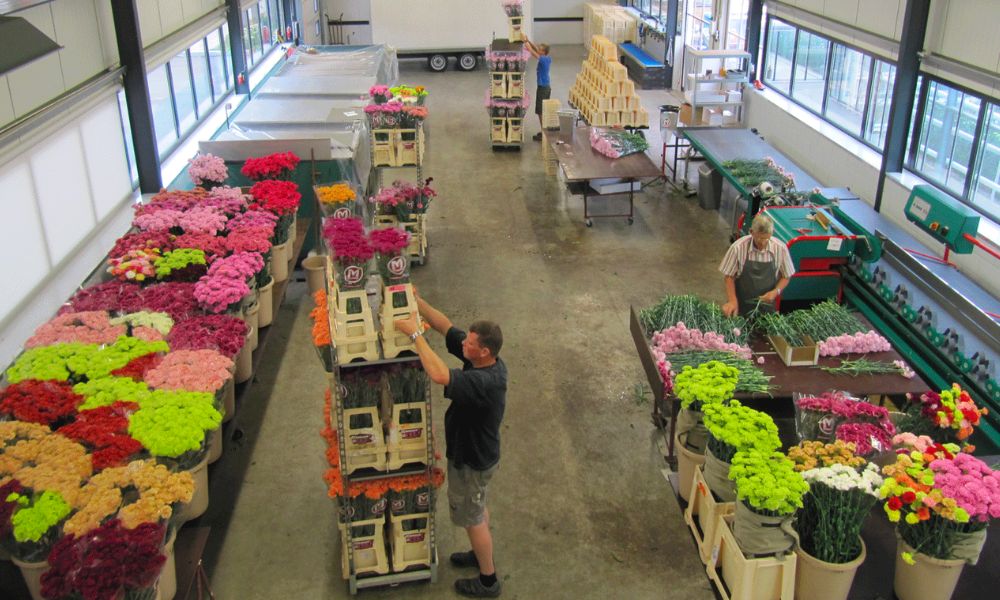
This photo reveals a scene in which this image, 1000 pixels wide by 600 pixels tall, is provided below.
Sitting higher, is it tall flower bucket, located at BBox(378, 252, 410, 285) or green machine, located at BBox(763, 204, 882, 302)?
tall flower bucket, located at BBox(378, 252, 410, 285)

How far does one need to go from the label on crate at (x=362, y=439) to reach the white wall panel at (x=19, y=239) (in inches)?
120

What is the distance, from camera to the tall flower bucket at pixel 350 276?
4742mm

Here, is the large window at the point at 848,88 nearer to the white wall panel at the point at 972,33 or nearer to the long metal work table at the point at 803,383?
the white wall panel at the point at 972,33

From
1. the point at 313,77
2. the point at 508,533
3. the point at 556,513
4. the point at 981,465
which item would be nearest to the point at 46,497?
the point at 508,533

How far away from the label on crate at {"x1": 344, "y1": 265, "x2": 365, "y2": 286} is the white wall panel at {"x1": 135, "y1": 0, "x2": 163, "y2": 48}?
18.0 ft

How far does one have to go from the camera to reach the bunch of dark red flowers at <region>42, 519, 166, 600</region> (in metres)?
3.31

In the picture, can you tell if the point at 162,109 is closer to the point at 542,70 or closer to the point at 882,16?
the point at 542,70

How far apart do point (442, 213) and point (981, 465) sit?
8315 millimetres

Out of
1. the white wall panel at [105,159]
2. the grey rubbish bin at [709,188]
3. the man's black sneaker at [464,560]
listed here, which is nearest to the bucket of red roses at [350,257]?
the man's black sneaker at [464,560]

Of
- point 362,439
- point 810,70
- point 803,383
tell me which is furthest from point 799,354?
point 810,70

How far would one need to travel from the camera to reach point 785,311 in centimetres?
764

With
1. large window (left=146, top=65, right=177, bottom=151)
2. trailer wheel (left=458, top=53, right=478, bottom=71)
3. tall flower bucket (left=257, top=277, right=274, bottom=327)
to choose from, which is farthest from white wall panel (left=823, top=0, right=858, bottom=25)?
trailer wheel (left=458, top=53, right=478, bottom=71)

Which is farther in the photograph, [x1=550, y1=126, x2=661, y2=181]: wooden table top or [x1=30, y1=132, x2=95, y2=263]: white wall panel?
[x1=550, y1=126, x2=661, y2=181]: wooden table top

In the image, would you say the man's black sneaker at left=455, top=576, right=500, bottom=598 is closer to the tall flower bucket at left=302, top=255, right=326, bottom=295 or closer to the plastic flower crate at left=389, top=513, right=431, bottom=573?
the plastic flower crate at left=389, top=513, right=431, bottom=573
